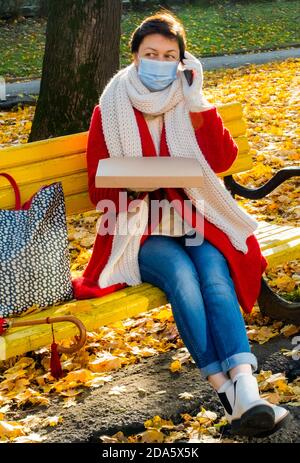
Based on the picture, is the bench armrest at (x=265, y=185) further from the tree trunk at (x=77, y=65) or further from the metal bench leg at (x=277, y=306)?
the tree trunk at (x=77, y=65)

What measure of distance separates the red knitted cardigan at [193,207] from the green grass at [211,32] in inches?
414

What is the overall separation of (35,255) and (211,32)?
48.7 feet

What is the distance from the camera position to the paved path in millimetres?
10290

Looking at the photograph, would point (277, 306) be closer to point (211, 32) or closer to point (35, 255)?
point (35, 255)

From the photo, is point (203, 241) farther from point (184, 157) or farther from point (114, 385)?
point (114, 385)

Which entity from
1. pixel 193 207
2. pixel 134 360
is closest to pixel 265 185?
pixel 193 207

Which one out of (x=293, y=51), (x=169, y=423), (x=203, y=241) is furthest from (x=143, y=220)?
(x=293, y=51)

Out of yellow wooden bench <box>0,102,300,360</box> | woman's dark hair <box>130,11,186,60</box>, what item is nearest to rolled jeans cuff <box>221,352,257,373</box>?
yellow wooden bench <box>0,102,300,360</box>

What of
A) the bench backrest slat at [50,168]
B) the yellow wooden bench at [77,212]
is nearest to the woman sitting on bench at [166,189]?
the yellow wooden bench at [77,212]

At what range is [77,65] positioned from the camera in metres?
6.16

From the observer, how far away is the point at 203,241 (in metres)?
3.44

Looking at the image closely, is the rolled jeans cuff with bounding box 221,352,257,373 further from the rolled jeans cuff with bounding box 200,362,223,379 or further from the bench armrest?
the bench armrest

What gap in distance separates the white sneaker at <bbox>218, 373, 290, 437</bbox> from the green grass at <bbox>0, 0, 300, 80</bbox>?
11357 mm

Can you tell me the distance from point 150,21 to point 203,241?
3.00 ft
